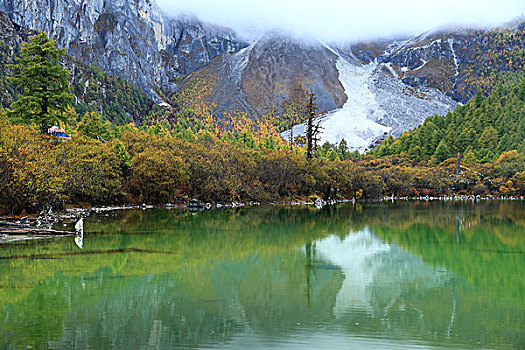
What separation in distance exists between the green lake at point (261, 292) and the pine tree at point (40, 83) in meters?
15.3

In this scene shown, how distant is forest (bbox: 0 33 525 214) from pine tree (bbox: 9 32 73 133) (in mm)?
83

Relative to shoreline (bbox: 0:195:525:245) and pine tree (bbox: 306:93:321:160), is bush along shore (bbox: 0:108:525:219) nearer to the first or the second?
shoreline (bbox: 0:195:525:245)

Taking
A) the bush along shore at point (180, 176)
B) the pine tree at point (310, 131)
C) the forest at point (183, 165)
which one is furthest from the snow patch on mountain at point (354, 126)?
the pine tree at point (310, 131)

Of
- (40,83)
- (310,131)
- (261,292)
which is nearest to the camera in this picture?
(261,292)

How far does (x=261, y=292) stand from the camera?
11.5m

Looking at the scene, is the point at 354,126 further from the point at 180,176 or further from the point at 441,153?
the point at 180,176

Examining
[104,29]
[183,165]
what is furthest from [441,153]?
[104,29]

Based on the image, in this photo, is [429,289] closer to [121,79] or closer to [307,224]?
[307,224]

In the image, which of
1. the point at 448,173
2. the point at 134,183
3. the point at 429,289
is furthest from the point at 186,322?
the point at 448,173

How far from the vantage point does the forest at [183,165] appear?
2569cm

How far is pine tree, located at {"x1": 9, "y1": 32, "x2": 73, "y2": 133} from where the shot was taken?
3247 cm

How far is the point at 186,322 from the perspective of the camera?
9.07 m

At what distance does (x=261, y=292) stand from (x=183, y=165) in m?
31.0

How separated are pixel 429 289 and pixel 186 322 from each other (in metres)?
6.20
